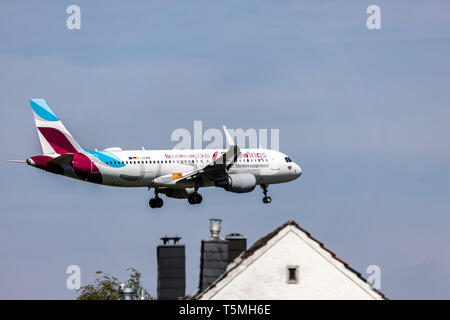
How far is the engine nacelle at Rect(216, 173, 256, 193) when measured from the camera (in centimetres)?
9988

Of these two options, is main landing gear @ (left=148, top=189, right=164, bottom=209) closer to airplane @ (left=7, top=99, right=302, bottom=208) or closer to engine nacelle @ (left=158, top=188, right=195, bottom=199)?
airplane @ (left=7, top=99, right=302, bottom=208)

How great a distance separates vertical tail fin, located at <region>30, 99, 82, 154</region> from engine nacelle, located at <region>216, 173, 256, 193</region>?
12025 millimetres

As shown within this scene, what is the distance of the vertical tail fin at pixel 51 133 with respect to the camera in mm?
97312

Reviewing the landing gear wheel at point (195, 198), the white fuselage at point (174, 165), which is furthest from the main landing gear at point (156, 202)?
the white fuselage at point (174, 165)

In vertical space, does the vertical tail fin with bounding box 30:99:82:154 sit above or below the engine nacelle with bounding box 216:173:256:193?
above

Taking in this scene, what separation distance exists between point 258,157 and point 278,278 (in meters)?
49.8

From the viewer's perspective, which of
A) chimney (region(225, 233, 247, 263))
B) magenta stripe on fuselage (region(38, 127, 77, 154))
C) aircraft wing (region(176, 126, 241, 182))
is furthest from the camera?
aircraft wing (region(176, 126, 241, 182))

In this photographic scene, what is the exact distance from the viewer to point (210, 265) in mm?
57094

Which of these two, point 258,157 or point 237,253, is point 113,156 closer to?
point 258,157

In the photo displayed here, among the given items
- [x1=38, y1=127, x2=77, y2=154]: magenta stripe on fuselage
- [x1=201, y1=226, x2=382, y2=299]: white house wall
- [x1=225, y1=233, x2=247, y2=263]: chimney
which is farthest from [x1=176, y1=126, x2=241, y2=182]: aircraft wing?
[x1=201, y1=226, x2=382, y2=299]: white house wall

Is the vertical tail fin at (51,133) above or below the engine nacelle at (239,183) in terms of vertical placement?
above

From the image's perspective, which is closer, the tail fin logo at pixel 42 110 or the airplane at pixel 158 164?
the airplane at pixel 158 164

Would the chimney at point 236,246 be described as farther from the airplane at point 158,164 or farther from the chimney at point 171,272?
the airplane at point 158,164
